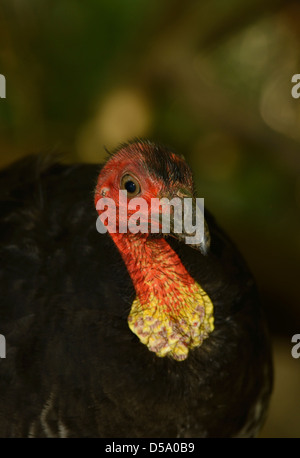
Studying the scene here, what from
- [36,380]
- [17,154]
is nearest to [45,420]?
[36,380]

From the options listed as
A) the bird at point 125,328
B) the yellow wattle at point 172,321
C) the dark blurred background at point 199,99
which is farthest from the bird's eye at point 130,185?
the dark blurred background at point 199,99

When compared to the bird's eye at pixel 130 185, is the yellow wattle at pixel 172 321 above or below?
below

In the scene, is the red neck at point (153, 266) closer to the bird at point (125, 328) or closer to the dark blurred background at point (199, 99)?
the bird at point (125, 328)

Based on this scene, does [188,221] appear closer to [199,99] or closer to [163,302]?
[163,302]
